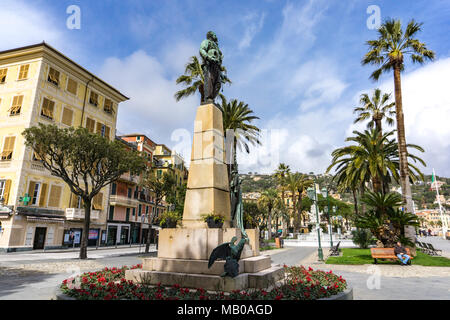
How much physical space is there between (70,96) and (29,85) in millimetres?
3863

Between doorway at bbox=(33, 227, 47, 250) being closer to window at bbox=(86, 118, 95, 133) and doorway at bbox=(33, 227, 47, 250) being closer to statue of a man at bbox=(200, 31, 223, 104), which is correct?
window at bbox=(86, 118, 95, 133)

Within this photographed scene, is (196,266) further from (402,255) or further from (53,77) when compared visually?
(53,77)

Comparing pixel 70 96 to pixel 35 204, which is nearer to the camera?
pixel 35 204

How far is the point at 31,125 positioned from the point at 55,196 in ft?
23.4

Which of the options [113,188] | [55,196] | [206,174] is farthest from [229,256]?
[113,188]

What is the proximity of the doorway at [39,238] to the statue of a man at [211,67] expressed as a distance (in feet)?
81.2

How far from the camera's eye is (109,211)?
35844 millimetres

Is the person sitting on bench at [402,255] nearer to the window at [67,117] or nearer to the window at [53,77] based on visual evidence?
the window at [67,117]

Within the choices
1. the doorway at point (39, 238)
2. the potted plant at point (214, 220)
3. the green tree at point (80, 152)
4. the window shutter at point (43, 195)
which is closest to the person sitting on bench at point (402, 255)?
the potted plant at point (214, 220)

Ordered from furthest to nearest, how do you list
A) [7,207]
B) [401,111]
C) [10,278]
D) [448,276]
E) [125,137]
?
[125,137]
[7,207]
[401,111]
[448,276]
[10,278]

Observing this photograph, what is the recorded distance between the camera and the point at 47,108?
1056 inches

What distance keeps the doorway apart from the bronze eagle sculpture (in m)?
26.1
